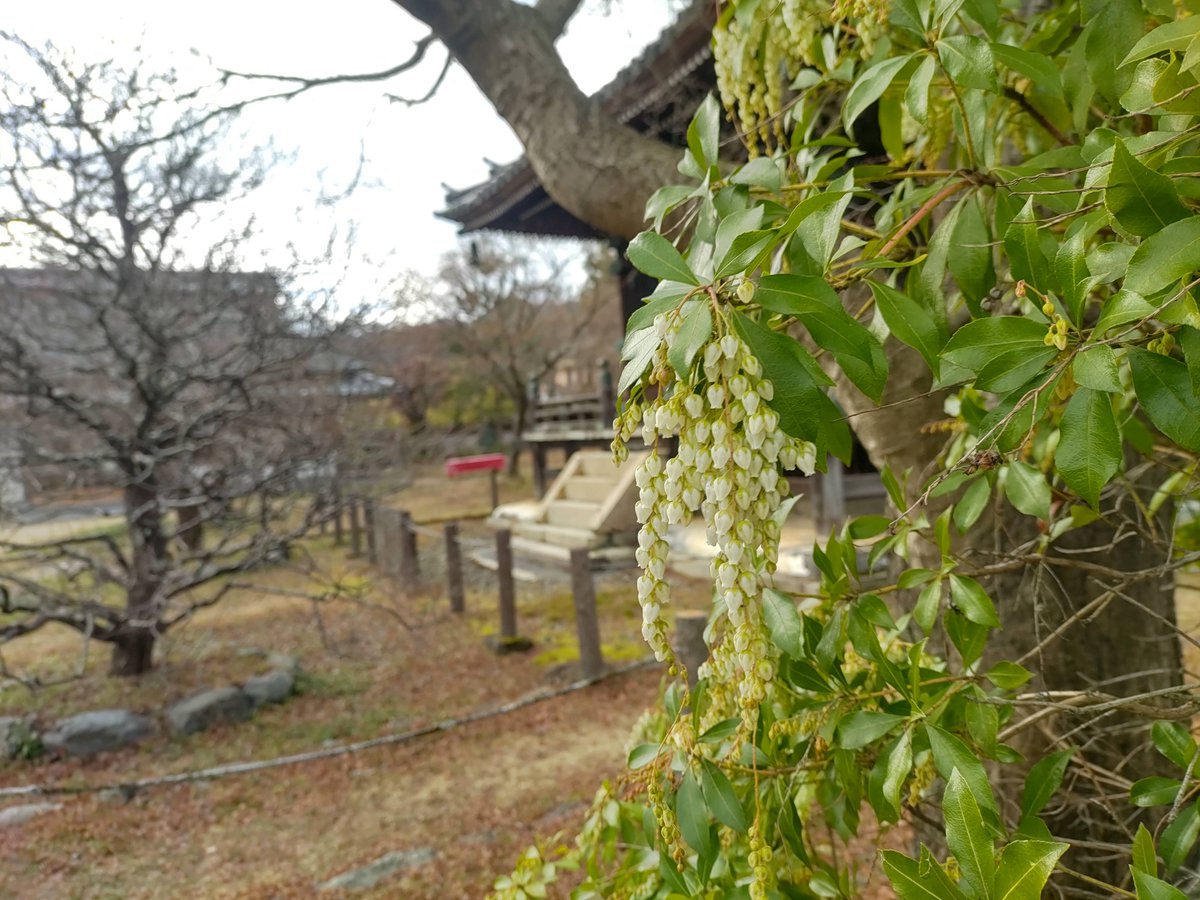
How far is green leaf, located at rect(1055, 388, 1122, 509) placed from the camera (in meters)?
0.69

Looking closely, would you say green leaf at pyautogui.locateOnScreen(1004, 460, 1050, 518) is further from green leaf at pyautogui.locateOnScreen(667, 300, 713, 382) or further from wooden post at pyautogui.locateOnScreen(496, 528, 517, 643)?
wooden post at pyautogui.locateOnScreen(496, 528, 517, 643)

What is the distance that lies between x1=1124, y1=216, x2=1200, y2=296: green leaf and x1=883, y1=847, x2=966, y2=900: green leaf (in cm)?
54

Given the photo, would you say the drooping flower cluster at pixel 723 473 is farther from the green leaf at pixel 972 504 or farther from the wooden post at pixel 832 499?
the wooden post at pixel 832 499

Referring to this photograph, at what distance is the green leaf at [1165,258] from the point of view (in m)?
0.63

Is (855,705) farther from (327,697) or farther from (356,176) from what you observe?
(356,176)

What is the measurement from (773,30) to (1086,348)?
3.09ft

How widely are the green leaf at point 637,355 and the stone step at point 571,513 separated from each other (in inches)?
298

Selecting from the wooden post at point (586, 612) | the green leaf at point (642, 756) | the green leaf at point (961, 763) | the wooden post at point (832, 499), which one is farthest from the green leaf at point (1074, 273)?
the wooden post at point (832, 499)

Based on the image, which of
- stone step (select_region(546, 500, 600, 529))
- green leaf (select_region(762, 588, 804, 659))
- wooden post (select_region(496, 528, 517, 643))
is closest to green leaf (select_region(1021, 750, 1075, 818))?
green leaf (select_region(762, 588, 804, 659))

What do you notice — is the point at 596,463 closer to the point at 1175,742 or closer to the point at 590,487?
the point at 590,487

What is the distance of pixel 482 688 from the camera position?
17.0 ft

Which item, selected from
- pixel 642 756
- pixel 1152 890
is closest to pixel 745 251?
pixel 1152 890

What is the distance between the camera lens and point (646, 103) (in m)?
4.66

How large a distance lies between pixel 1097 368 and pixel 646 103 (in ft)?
14.8
